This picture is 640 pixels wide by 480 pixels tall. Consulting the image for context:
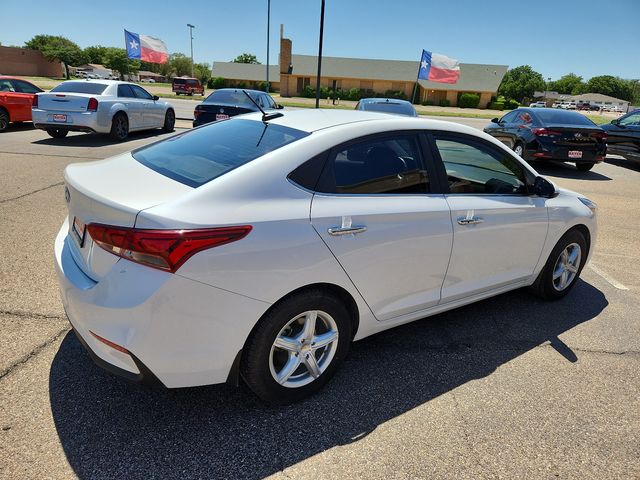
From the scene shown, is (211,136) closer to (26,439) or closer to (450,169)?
(450,169)

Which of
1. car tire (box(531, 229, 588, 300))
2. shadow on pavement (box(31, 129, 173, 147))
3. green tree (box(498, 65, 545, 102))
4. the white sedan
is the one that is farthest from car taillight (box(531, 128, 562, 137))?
green tree (box(498, 65, 545, 102))

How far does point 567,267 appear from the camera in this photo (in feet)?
13.6

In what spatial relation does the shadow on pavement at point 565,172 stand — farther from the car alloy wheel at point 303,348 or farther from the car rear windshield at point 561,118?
the car alloy wheel at point 303,348

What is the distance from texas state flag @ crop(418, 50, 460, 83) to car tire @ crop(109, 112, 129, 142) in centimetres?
2618

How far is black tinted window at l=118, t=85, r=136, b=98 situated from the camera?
12.0m

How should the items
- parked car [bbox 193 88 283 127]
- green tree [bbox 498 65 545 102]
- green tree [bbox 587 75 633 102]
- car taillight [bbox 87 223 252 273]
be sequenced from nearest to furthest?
1. car taillight [bbox 87 223 252 273]
2. parked car [bbox 193 88 283 127]
3. green tree [bbox 498 65 545 102]
4. green tree [bbox 587 75 633 102]

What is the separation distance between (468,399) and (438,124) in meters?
1.84

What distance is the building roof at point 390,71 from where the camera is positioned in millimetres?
62281

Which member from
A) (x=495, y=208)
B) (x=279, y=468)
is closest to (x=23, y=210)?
(x=279, y=468)

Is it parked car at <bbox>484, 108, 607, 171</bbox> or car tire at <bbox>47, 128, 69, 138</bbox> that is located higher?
parked car at <bbox>484, 108, 607, 171</bbox>

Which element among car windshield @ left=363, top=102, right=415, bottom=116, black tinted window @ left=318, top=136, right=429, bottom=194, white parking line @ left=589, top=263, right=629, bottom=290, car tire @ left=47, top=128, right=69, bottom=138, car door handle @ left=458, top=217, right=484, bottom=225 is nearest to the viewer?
black tinted window @ left=318, top=136, right=429, bottom=194

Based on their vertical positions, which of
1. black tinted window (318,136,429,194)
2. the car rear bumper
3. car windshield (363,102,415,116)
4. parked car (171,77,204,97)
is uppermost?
black tinted window (318,136,429,194)

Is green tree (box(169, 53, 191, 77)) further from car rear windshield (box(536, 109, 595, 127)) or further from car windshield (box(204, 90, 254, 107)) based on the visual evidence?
car rear windshield (box(536, 109, 595, 127))

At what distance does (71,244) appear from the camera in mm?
2600
